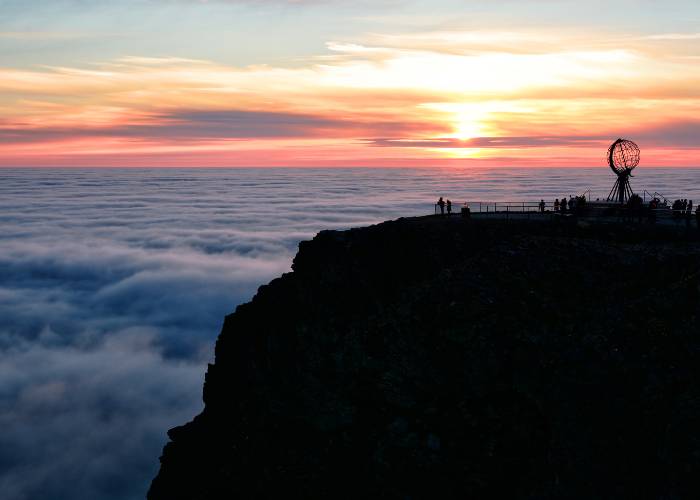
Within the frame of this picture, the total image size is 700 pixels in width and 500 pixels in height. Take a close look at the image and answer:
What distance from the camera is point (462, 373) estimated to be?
74.9 feet

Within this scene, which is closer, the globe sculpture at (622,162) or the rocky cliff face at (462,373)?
the rocky cliff face at (462,373)

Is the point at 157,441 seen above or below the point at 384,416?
below

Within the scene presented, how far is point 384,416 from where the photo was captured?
23859mm

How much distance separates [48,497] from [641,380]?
7115cm

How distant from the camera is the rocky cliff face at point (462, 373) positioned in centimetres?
1916

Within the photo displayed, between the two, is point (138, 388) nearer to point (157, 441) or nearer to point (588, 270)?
point (157, 441)

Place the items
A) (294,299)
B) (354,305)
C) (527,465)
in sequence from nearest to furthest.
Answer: (527,465) → (354,305) → (294,299)

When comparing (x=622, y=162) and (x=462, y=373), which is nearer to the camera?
(x=462, y=373)

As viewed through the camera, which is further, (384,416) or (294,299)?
(294,299)

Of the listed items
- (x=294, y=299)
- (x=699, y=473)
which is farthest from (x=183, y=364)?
(x=699, y=473)

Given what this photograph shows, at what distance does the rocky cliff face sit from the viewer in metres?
19.2

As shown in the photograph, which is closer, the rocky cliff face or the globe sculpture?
the rocky cliff face

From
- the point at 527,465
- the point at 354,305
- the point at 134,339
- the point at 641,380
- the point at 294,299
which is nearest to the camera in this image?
the point at 641,380

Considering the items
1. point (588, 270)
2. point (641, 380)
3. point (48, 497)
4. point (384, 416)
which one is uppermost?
point (588, 270)
